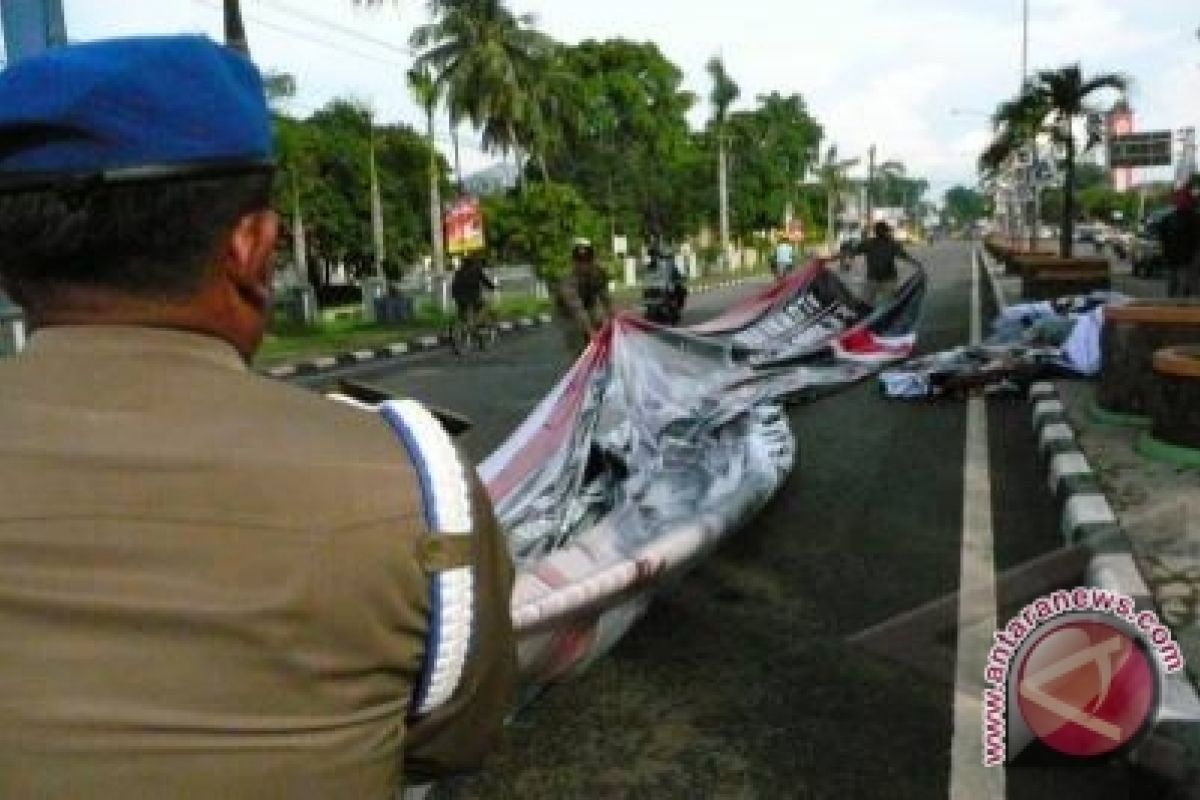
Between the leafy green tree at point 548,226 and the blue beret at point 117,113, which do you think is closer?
the blue beret at point 117,113

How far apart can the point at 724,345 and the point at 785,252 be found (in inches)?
1103

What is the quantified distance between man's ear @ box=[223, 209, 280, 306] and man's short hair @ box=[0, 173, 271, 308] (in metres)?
0.01

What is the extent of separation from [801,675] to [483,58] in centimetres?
3271

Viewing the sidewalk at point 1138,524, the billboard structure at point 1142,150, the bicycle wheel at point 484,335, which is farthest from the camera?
the billboard structure at point 1142,150

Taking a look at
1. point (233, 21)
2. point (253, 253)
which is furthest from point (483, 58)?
point (253, 253)

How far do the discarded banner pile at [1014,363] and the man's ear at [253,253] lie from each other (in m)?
10.2

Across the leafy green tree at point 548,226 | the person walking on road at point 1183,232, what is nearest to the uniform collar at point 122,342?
the person walking on road at point 1183,232

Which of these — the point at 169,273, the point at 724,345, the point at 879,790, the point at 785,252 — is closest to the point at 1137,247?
the point at 785,252

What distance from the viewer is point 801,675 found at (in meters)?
4.32

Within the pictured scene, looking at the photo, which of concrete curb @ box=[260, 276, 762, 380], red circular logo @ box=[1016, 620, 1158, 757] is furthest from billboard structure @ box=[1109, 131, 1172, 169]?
red circular logo @ box=[1016, 620, 1158, 757]

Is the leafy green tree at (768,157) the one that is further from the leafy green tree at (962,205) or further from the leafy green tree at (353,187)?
the leafy green tree at (962,205)

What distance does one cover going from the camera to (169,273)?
3.77 ft

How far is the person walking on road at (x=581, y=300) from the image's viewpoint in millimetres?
13141

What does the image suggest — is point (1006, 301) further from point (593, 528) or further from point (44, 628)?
point (44, 628)
